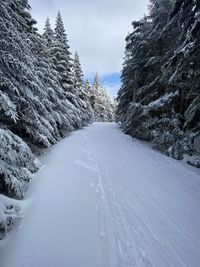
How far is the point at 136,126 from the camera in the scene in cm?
1591

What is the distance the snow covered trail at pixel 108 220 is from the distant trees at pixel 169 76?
3041 mm

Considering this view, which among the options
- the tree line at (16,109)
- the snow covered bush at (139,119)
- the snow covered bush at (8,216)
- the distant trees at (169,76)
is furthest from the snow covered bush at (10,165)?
the snow covered bush at (139,119)

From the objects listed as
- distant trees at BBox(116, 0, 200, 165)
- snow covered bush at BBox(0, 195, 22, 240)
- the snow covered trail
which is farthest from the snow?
snow covered bush at BBox(0, 195, 22, 240)

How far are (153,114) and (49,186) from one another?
975 centimetres

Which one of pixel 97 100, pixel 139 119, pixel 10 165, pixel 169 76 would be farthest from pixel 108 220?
pixel 97 100

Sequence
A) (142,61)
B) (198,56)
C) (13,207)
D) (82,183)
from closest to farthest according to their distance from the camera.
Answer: (13,207) < (82,183) < (198,56) < (142,61)

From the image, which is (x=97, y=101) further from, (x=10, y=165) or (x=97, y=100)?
(x=10, y=165)

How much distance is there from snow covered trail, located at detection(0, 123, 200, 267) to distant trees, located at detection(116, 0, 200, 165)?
9.98ft

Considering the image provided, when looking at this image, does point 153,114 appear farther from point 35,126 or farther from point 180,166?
point 35,126

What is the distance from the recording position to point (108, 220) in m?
4.88

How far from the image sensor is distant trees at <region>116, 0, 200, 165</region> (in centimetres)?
815

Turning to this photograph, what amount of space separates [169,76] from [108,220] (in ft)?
29.5

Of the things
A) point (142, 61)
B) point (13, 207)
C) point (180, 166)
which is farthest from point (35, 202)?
point (142, 61)

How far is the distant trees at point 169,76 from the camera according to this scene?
815 cm
